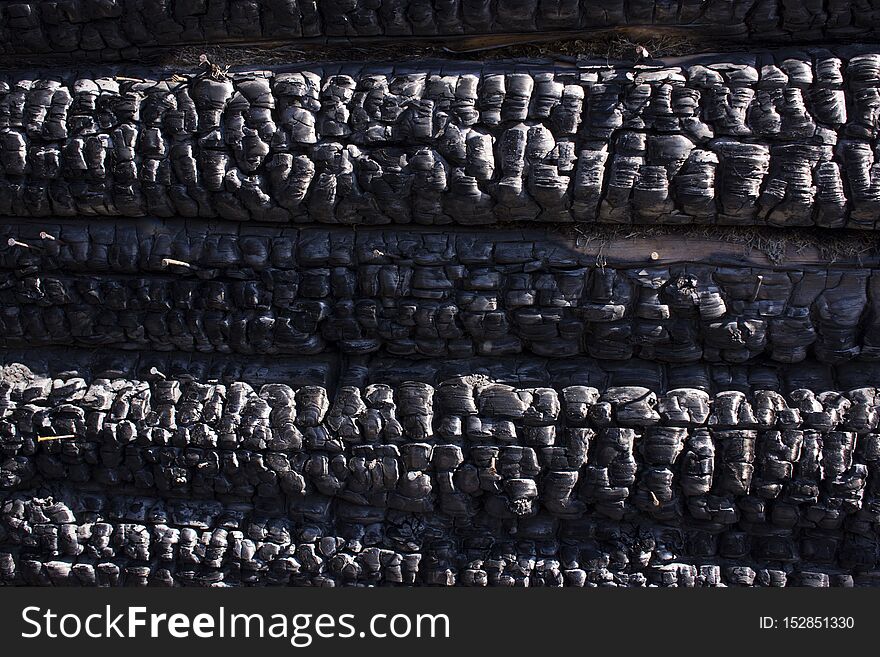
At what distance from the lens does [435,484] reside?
2.59 meters

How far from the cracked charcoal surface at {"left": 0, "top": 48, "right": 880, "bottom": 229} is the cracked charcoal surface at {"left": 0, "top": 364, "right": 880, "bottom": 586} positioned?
629 mm

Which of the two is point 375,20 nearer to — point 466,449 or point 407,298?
point 407,298

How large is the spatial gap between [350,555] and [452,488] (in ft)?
1.49

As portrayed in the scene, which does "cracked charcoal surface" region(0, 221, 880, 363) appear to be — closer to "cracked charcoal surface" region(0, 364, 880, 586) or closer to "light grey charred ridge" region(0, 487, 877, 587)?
"cracked charcoal surface" region(0, 364, 880, 586)

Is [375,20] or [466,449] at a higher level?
[375,20]

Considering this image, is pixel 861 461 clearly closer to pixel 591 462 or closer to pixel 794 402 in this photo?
pixel 794 402

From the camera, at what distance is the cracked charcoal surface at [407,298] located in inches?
96.8

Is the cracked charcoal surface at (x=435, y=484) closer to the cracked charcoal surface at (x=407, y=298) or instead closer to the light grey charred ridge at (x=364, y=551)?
the light grey charred ridge at (x=364, y=551)

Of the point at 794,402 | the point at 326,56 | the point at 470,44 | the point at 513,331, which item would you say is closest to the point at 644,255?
the point at 513,331

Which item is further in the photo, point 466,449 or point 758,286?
point 466,449

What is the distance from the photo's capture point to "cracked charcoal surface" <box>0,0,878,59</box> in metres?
2.45

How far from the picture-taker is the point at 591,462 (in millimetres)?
2535

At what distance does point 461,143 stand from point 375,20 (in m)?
0.55

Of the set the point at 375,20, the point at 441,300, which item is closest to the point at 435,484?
the point at 441,300
